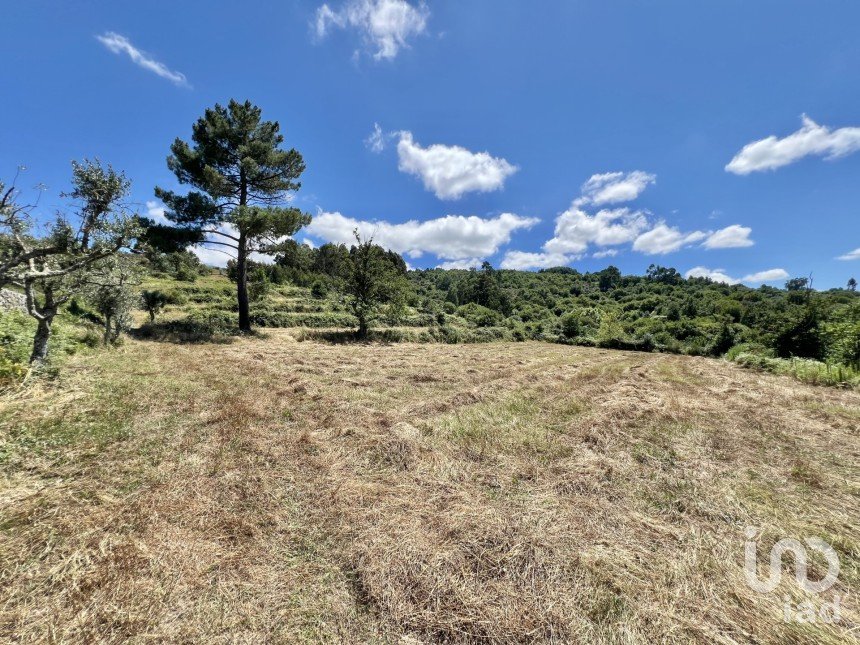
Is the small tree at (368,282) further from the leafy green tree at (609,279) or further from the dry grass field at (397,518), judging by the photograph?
the leafy green tree at (609,279)

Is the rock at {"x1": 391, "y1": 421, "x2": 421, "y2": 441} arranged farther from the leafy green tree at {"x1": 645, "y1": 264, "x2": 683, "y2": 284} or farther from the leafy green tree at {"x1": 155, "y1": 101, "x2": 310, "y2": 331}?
Result: the leafy green tree at {"x1": 645, "y1": 264, "x2": 683, "y2": 284}

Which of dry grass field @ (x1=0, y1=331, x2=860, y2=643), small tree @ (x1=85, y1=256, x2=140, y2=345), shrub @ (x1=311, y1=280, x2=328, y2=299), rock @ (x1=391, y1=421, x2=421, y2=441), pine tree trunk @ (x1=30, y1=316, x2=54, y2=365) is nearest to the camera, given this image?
dry grass field @ (x1=0, y1=331, x2=860, y2=643)

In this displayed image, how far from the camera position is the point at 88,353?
32.4 ft

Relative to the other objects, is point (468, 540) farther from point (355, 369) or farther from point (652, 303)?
point (652, 303)

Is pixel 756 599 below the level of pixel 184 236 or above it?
below

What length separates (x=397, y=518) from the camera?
11.1ft

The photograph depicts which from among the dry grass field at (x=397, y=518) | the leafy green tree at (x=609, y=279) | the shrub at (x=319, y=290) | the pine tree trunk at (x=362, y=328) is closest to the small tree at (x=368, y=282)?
the pine tree trunk at (x=362, y=328)

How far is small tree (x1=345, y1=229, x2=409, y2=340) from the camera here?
2094cm

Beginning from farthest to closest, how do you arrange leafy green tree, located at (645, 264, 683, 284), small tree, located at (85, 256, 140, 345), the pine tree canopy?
leafy green tree, located at (645, 264, 683, 284), the pine tree canopy, small tree, located at (85, 256, 140, 345)

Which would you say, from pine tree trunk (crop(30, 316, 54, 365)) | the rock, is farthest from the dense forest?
the rock

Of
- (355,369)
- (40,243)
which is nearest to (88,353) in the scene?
(40,243)

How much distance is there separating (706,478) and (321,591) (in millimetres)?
5393

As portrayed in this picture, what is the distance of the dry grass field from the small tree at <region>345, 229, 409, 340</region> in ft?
47.3

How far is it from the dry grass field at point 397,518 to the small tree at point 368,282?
568 inches
